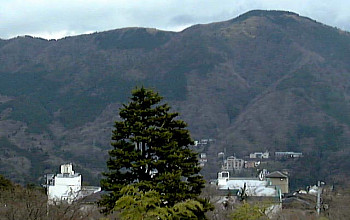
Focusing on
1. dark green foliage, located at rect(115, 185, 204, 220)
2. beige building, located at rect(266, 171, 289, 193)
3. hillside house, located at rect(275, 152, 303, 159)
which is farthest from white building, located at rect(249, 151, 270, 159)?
dark green foliage, located at rect(115, 185, 204, 220)

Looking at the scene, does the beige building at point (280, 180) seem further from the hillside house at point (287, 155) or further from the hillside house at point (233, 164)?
the hillside house at point (287, 155)

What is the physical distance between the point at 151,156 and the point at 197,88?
9947cm

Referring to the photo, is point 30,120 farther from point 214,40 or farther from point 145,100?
point 145,100

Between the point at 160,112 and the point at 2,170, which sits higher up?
the point at 160,112

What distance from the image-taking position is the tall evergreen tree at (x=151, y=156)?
1252cm

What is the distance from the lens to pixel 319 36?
137 metres

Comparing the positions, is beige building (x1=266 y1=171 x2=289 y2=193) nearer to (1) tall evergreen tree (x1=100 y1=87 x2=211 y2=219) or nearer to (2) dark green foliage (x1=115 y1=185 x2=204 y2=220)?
(1) tall evergreen tree (x1=100 y1=87 x2=211 y2=219)

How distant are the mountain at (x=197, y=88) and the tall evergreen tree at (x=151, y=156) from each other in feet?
132

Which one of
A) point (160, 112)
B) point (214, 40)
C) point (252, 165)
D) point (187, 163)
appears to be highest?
point (214, 40)

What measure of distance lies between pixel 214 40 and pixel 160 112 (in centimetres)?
12561

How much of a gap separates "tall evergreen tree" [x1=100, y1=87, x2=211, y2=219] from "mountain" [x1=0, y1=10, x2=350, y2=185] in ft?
132

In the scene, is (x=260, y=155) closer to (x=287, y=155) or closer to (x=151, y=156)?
(x=287, y=155)

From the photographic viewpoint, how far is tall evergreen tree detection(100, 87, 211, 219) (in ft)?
41.1

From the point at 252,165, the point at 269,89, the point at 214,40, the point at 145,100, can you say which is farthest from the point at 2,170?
the point at 214,40
